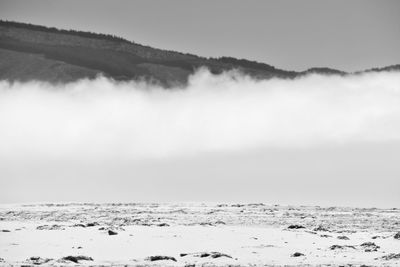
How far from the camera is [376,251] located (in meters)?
32.3

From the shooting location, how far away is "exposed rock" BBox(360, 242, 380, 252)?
32.5 metres

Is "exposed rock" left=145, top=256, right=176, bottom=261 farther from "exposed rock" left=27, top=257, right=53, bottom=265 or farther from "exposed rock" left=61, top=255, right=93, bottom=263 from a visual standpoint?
"exposed rock" left=27, top=257, right=53, bottom=265

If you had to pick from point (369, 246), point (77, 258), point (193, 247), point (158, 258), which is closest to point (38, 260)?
point (77, 258)

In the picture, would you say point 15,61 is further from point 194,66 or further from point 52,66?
point 194,66

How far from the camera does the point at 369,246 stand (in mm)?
33656

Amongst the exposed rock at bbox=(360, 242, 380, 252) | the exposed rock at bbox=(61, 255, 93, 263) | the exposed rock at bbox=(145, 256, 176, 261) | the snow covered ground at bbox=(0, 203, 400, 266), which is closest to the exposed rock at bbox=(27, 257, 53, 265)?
the snow covered ground at bbox=(0, 203, 400, 266)

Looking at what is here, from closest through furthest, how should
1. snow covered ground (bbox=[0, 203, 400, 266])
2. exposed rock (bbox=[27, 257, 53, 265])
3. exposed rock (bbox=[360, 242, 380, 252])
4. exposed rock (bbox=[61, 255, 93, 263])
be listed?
1. exposed rock (bbox=[27, 257, 53, 265])
2. exposed rock (bbox=[61, 255, 93, 263])
3. snow covered ground (bbox=[0, 203, 400, 266])
4. exposed rock (bbox=[360, 242, 380, 252])

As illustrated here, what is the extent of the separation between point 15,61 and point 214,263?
384ft

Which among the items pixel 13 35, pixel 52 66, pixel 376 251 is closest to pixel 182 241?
pixel 376 251

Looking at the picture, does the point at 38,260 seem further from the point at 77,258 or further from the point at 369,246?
the point at 369,246

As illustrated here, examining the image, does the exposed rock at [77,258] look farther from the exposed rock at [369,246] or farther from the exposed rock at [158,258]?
the exposed rock at [369,246]

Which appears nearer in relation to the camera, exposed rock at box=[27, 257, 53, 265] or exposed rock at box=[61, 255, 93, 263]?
exposed rock at box=[27, 257, 53, 265]

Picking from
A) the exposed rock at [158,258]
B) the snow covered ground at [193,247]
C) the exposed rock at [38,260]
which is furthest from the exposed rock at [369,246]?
the exposed rock at [38,260]

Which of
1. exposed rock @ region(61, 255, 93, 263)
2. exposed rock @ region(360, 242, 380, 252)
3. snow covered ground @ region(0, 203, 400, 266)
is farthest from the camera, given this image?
exposed rock @ region(360, 242, 380, 252)
